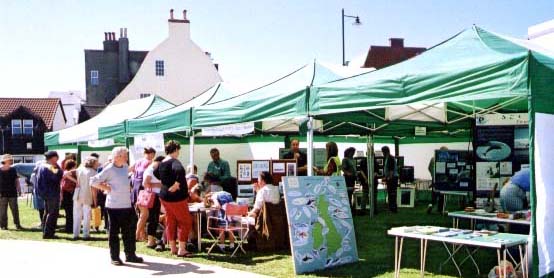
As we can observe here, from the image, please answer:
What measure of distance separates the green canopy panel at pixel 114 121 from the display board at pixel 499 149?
288 inches

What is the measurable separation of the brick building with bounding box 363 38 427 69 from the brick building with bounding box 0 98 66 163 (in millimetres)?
22836

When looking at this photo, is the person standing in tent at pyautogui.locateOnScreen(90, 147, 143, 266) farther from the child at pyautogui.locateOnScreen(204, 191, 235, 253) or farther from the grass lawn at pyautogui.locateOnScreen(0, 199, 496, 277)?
the child at pyautogui.locateOnScreen(204, 191, 235, 253)

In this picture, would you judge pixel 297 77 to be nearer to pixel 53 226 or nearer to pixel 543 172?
pixel 543 172

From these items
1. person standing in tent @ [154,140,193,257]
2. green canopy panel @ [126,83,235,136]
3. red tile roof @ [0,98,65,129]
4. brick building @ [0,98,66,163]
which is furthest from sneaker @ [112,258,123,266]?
red tile roof @ [0,98,65,129]

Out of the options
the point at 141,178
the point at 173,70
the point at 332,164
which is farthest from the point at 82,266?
the point at 173,70

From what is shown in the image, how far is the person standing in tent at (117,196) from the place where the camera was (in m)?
8.24

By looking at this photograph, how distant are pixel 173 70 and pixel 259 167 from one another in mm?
28504

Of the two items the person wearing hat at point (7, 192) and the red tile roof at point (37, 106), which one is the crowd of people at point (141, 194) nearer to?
the person wearing hat at point (7, 192)

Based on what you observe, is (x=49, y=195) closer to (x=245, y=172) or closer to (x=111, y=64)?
(x=245, y=172)

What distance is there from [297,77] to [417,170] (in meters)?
13.2

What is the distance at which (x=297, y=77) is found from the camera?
9.55 meters

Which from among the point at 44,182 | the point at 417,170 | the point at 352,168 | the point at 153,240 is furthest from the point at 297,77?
the point at 417,170

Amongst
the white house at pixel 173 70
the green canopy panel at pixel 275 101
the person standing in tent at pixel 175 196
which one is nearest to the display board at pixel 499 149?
the green canopy panel at pixel 275 101

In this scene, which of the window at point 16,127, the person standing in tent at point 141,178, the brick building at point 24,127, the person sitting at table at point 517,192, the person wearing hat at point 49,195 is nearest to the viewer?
the person sitting at table at point 517,192
